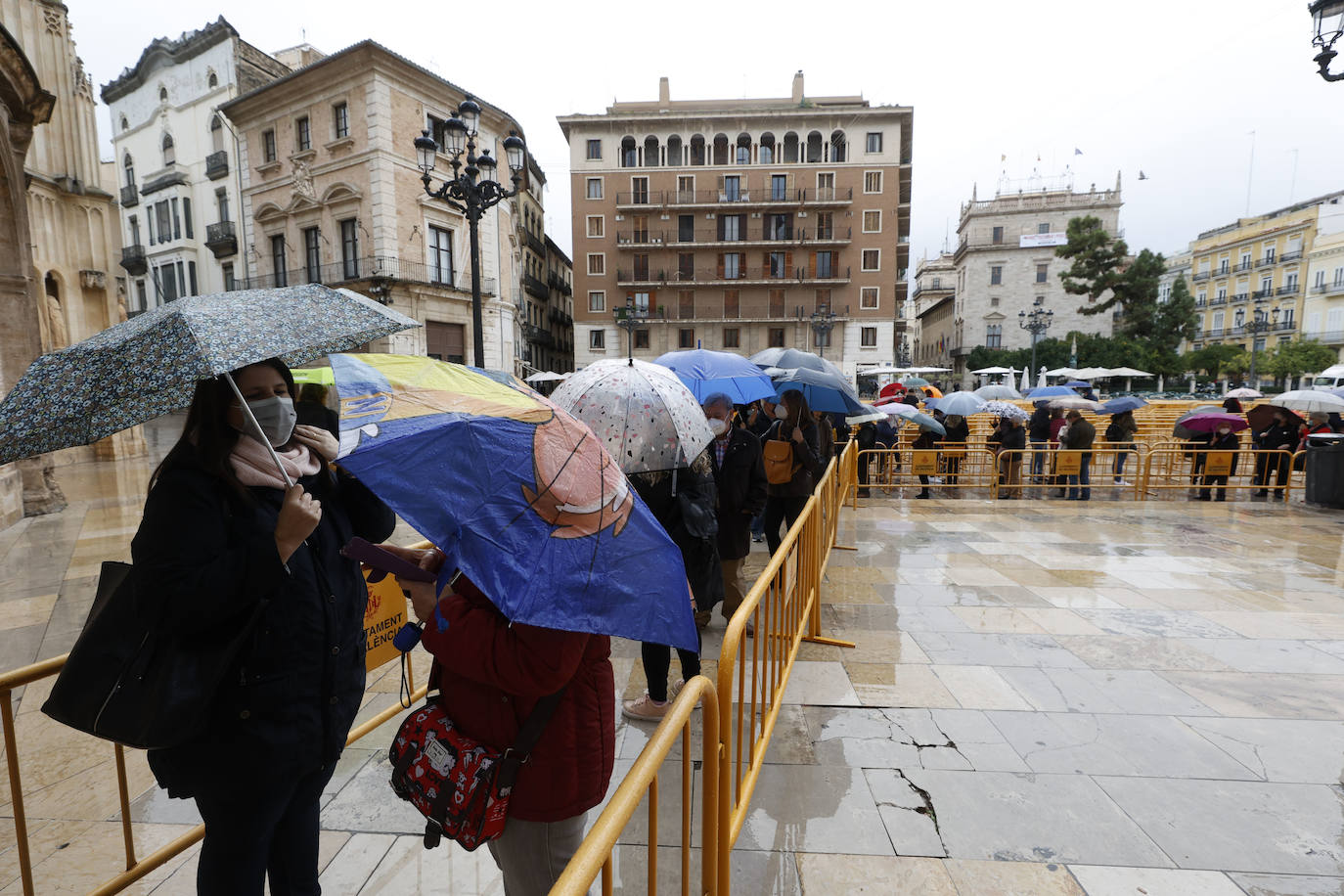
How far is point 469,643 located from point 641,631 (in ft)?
1.65

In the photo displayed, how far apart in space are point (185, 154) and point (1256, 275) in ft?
249

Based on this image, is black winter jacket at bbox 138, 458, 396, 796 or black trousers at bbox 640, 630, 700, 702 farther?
black trousers at bbox 640, 630, 700, 702

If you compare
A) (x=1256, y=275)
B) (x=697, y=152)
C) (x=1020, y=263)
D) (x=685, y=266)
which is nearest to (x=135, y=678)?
(x=685, y=266)

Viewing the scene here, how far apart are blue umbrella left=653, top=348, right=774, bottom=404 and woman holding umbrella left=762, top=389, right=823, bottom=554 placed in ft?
2.11

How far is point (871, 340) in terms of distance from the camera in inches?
1676

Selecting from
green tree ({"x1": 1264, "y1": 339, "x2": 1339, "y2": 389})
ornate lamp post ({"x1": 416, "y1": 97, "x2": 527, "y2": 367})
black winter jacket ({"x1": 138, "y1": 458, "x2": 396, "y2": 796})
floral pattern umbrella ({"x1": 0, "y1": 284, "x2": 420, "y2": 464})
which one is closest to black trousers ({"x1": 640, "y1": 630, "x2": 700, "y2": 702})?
black winter jacket ({"x1": 138, "y1": 458, "x2": 396, "y2": 796})

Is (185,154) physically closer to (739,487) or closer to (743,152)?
(743,152)

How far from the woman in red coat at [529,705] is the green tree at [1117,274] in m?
50.1

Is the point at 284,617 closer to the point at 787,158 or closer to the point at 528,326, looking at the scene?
the point at 528,326

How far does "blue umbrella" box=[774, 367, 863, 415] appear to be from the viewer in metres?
6.80

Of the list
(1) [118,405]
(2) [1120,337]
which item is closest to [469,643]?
(1) [118,405]

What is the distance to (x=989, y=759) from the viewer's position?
320 cm

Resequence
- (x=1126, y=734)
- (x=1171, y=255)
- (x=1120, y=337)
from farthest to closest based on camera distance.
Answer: (x=1171, y=255) < (x=1120, y=337) < (x=1126, y=734)

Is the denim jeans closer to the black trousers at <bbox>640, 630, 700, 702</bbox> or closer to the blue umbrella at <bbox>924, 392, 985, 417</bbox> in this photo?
the blue umbrella at <bbox>924, 392, 985, 417</bbox>
